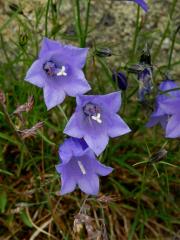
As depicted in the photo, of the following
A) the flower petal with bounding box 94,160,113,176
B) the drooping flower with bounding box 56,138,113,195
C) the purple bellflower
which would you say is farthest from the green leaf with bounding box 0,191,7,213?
the purple bellflower

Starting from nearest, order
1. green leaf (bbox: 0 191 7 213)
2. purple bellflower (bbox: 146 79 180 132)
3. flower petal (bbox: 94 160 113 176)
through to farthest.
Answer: flower petal (bbox: 94 160 113 176) < purple bellflower (bbox: 146 79 180 132) < green leaf (bbox: 0 191 7 213)

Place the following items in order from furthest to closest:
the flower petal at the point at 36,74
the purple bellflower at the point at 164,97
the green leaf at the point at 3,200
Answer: the green leaf at the point at 3,200 → the purple bellflower at the point at 164,97 → the flower petal at the point at 36,74

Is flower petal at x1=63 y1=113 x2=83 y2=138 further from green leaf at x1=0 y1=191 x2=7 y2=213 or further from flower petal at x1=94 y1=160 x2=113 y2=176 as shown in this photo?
green leaf at x1=0 y1=191 x2=7 y2=213

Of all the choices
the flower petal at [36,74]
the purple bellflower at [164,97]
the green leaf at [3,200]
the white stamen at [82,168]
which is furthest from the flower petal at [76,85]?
the green leaf at [3,200]

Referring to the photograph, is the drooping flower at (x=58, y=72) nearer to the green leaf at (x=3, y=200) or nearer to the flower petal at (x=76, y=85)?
the flower petal at (x=76, y=85)

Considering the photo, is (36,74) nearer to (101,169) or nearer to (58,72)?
(58,72)

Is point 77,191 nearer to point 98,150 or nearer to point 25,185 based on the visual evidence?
point 25,185

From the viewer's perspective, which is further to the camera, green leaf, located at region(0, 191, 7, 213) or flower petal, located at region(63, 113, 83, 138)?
green leaf, located at region(0, 191, 7, 213)

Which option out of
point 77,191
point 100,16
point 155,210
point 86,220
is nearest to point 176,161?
point 155,210
